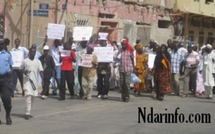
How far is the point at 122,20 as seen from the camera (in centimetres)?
2877

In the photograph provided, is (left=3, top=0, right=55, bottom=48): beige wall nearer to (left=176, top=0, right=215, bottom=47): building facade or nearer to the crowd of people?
the crowd of people

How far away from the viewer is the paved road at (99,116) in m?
11.8

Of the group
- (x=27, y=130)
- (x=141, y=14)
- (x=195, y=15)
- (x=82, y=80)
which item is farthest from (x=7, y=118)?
(x=195, y=15)

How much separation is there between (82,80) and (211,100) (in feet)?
14.0

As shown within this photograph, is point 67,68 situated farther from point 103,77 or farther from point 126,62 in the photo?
point 126,62

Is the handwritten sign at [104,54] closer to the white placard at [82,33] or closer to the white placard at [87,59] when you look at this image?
the white placard at [87,59]

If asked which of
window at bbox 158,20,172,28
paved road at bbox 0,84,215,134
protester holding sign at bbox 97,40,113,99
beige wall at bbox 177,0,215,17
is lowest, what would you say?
paved road at bbox 0,84,215,134

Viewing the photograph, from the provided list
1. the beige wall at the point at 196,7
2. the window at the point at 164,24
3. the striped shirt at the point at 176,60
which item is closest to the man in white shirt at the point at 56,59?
the striped shirt at the point at 176,60

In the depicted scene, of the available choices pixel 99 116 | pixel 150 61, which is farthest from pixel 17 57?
pixel 150 61

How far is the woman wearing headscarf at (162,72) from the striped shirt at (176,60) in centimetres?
150

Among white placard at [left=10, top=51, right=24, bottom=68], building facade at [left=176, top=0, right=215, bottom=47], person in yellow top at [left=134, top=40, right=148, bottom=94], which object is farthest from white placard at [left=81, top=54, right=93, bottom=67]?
building facade at [left=176, top=0, right=215, bottom=47]

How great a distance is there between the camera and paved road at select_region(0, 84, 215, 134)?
38.8 feet

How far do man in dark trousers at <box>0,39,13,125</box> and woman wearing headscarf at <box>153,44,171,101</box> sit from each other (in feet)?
20.4

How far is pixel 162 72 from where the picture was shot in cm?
1761
